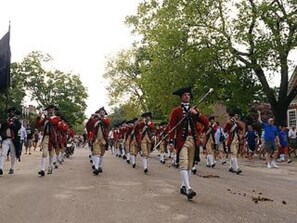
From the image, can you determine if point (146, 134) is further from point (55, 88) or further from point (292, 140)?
point (55, 88)

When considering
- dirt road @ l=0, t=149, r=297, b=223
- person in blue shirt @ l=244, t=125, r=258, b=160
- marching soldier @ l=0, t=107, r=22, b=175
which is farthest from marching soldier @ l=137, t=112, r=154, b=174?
person in blue shirt @ l=244, t=125, r=258, b=160

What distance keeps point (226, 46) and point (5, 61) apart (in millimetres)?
15457

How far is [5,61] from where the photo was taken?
19.4m

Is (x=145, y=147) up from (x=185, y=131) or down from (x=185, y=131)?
down

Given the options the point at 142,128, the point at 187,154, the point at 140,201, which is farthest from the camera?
the point at 142,128

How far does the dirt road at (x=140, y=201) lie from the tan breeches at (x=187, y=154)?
2.09ft

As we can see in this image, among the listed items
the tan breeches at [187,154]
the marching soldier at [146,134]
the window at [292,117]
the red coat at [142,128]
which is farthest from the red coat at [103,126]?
the window at [292,117]

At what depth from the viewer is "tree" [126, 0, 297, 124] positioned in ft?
98.1

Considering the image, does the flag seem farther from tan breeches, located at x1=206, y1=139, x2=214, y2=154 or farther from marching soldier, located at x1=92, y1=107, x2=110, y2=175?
tan breeches, located at x1=206, y1=139, x2=214, y2=154

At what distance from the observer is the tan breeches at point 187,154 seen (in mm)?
10164

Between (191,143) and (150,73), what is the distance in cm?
2643

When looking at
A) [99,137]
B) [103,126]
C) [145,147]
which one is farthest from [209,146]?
[99,137]

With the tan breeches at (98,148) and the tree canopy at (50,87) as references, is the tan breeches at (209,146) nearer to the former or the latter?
the tan breeches at (98,148)

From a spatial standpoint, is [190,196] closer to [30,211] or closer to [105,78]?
[30,211]
